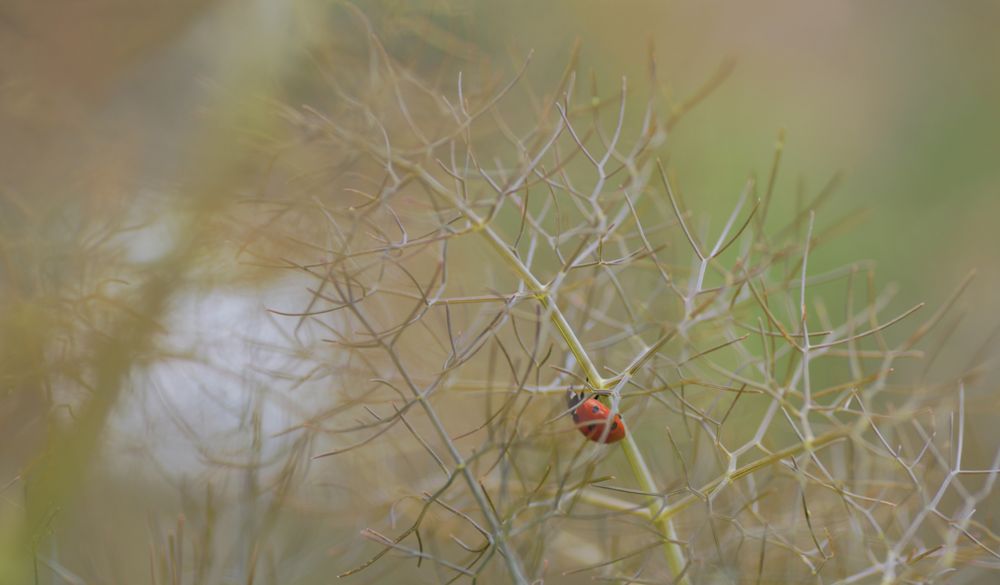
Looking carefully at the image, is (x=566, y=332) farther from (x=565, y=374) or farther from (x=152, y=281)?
(x=152, y=281)

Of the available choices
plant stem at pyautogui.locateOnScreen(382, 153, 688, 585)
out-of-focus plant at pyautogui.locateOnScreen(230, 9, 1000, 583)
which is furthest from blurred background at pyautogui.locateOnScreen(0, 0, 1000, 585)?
plant stem at pyautogui.locateOnScreen(382, 153, 688, 585)

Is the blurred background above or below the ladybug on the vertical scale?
above

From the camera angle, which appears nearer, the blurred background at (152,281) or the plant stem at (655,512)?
the plant stem at (655,512)

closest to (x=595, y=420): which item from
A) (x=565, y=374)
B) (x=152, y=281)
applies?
(x=565, y=374)

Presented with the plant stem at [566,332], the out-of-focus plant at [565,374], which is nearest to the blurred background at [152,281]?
the out-of-focus plant at [565,374]

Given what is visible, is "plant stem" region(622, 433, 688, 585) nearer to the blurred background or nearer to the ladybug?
the ladybug

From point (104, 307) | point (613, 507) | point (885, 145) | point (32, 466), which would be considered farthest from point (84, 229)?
point (885, 145)

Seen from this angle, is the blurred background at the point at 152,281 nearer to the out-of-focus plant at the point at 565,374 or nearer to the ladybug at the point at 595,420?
the out-of-focus plant at the point at 565,374

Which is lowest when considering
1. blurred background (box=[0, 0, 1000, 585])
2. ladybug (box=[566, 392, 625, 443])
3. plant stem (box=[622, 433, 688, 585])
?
plant stem (box=[622, 433, 688, 585])
